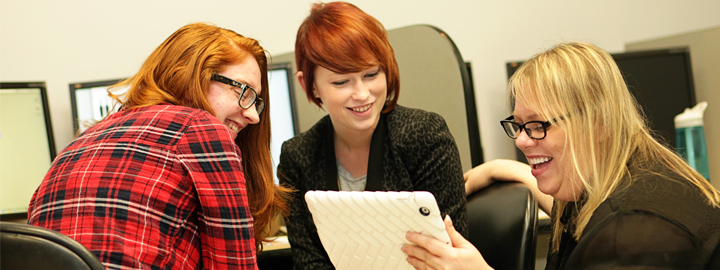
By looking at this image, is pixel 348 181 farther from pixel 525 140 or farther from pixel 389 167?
pixel 525 140

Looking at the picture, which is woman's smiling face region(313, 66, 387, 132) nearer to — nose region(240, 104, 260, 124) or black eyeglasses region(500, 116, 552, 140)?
nose region(240, 104, 260, 124)

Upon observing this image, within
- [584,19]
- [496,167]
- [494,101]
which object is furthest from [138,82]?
[584,19]

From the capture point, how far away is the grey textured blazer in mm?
1372

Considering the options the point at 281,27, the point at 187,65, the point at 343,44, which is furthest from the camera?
the point at 281,27

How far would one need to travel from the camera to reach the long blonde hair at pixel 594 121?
902 millimetres

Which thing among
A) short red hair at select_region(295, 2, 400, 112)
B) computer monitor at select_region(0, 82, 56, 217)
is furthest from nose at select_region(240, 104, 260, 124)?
computer monitor at select_region(0, 82, 56, 217)

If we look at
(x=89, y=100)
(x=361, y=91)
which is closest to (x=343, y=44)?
(x=361, y=91)

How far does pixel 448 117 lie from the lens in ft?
5.82

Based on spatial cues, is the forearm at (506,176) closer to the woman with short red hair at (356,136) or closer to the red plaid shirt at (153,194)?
the woman with short red hair at (356,136)

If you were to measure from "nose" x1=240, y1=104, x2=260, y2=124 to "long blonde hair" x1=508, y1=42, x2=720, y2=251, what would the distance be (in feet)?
2.11

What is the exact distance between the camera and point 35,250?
63cm

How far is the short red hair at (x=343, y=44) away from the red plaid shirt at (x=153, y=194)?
1.62ft

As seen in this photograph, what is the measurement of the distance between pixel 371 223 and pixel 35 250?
0.50m

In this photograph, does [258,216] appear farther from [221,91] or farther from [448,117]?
[448,117]
